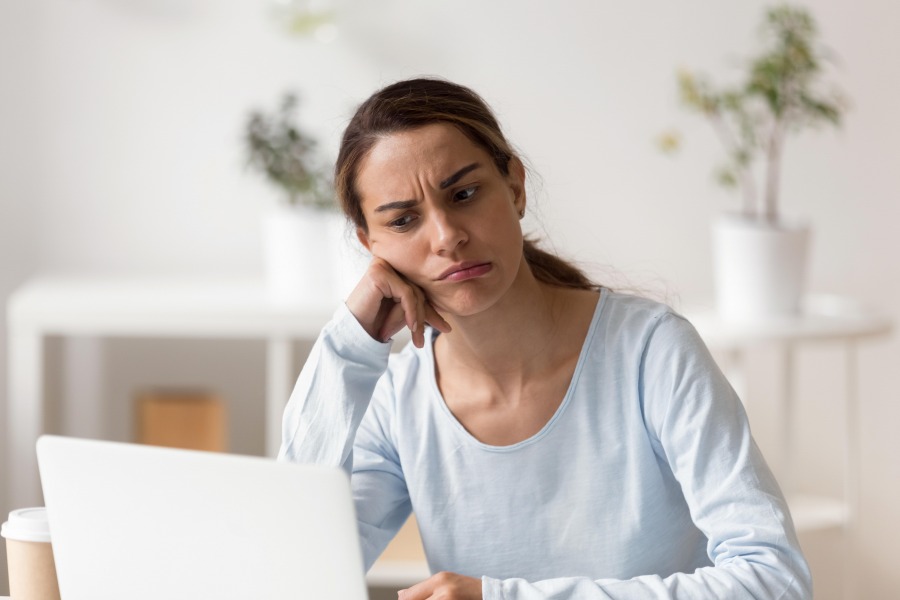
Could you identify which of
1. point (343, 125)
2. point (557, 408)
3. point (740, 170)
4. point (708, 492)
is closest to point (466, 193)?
point (557, 408)

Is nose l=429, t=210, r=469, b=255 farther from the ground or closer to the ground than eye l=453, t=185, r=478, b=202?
closer to the ground

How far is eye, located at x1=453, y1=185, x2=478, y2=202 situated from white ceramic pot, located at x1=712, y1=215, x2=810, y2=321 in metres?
1.13

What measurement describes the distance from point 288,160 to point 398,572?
83 cm

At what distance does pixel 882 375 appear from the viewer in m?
2.72

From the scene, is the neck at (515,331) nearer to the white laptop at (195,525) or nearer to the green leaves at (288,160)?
A: the white laptop at (195,525)

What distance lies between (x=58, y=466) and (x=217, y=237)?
1.77 m

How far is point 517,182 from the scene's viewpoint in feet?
4.26

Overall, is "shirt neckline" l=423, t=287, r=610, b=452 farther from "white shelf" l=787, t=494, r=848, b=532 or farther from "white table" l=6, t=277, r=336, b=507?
"white shelf" l=787, t=494, r=848, b=532

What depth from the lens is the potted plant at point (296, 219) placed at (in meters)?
2.30

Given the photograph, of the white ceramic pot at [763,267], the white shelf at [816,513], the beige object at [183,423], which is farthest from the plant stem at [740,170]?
the beige object at [183,423]

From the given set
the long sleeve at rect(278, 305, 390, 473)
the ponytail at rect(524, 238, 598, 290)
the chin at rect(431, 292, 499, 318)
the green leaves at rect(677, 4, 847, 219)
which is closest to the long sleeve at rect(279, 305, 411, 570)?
the long sleeve at rect(278, 305, 390, 473)

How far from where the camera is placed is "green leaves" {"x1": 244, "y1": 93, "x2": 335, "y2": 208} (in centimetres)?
235

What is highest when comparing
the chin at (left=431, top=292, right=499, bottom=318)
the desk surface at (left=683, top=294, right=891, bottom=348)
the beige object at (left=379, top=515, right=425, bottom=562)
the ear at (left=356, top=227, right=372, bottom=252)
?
the ear at (left=356, top=227, right=372, bottom=252)

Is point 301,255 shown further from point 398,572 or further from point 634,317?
point 634,317
